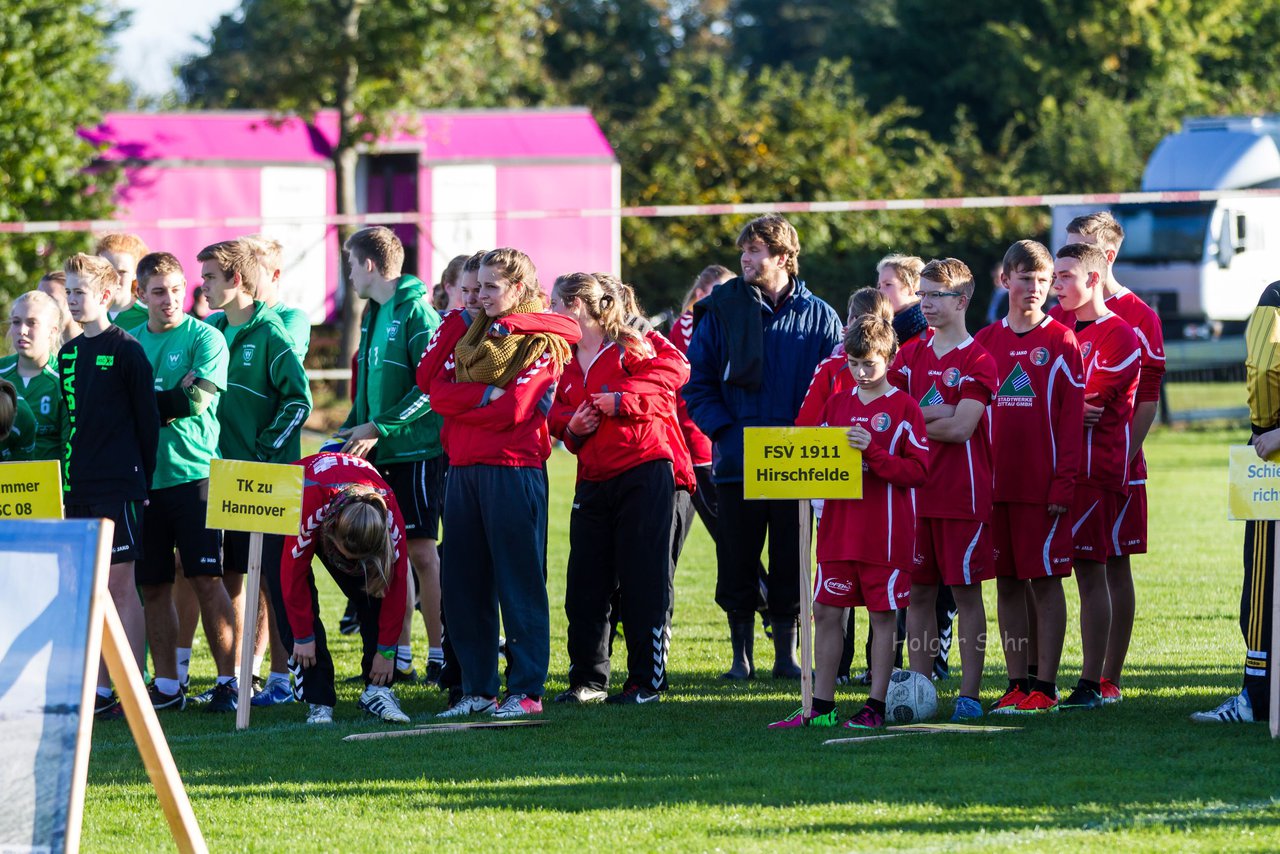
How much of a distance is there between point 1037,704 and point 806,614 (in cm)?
106

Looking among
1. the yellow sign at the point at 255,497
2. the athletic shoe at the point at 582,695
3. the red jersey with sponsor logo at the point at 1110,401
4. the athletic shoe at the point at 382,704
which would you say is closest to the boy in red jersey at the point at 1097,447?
the red jersey with sponsor logo at the point at 1110,401

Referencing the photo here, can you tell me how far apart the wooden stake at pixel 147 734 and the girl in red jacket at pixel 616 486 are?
3.22m

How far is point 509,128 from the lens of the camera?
26.4 metres

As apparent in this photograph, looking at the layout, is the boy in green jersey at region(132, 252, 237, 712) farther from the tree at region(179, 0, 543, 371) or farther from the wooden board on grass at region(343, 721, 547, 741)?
the tree at region(179, 0, 543, 371)

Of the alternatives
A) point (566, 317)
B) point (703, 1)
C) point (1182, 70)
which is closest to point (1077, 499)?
point (566, 317)

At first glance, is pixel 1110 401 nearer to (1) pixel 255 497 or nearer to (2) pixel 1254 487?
(2) pixel 1254 487

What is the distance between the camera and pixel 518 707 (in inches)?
293

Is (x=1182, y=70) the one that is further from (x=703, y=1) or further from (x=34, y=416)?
(x=34, y=416)

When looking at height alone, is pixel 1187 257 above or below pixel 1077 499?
above

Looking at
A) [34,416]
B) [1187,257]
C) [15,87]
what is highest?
[15,87]

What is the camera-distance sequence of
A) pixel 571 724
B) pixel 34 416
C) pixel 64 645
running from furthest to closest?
pixel 34 416, pixel 571 724, pixel 64 645

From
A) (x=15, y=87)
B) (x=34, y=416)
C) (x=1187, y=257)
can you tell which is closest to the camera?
(x=34, y=416)

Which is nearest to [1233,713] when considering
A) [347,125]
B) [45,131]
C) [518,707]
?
[518,707]

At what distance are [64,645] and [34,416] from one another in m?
3.56
